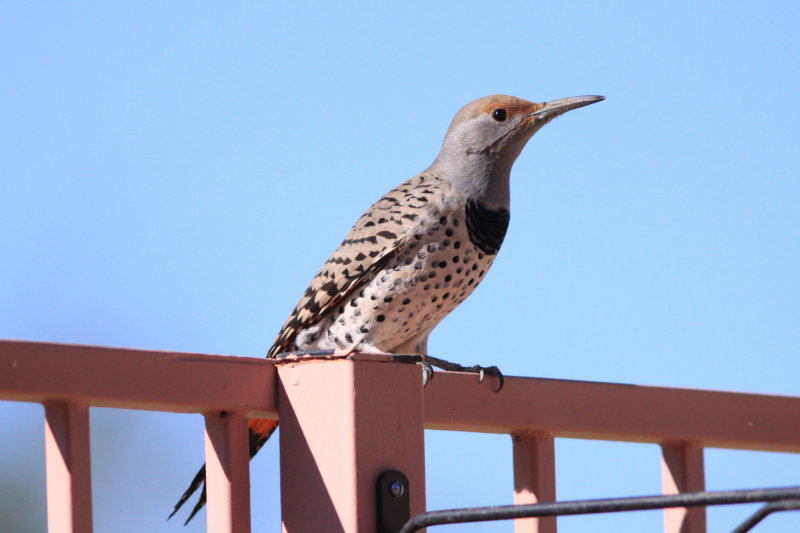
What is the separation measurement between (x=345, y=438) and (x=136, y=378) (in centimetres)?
34

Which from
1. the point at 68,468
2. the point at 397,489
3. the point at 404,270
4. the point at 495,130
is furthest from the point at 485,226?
the point at 68,468

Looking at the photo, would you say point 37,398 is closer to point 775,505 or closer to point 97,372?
point 97,372

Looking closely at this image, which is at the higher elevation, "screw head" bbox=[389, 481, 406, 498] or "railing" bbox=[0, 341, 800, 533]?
"railing" bbox=[0, 341, 800, 533]

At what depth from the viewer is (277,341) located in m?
5.00

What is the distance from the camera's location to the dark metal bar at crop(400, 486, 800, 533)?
155cm

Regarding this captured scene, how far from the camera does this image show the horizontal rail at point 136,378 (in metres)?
1.81

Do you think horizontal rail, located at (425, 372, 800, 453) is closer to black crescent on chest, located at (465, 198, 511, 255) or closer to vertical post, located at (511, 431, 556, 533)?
vertical post, located at (511, 431, 556, 533)

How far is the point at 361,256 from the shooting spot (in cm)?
474

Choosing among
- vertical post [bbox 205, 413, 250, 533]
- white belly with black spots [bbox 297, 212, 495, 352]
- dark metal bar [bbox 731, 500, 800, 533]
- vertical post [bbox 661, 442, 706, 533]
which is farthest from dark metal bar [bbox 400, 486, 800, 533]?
white belly with black spots [bbox 297, 212, 495, 352]

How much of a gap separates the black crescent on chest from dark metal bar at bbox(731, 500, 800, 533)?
3125 millimetres

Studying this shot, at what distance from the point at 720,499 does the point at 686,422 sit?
1.20 metres

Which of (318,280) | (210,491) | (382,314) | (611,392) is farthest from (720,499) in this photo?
(318,280)

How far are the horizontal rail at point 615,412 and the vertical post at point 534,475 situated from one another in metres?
0.03

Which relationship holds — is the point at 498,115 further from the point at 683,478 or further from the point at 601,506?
the point at 601,506
